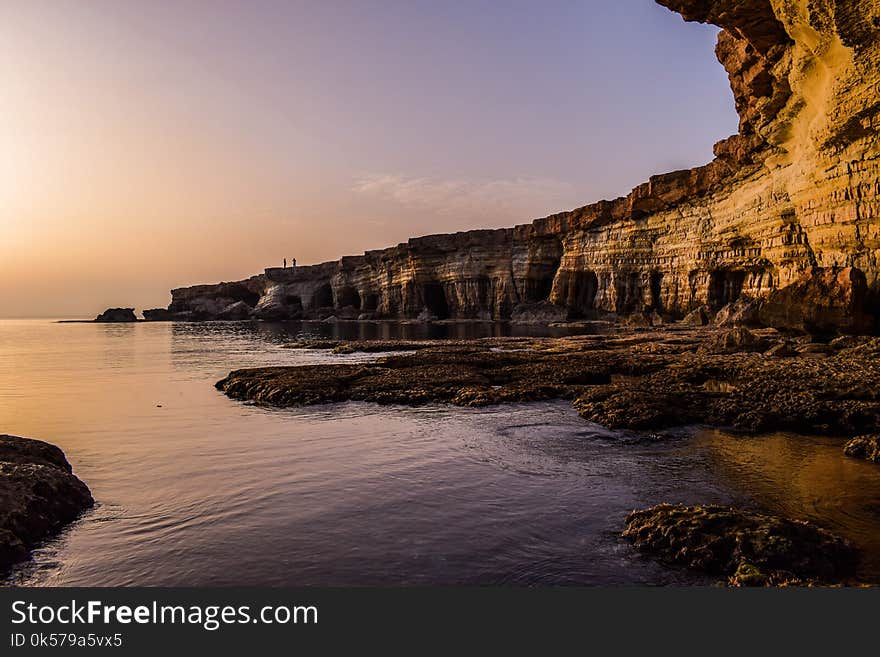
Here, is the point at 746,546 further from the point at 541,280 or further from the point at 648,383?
the point at 541,280

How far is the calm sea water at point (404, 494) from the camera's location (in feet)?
15.4

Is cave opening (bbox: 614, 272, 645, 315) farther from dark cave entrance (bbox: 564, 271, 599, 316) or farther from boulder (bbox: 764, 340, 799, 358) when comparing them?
boulder (bbox: 764, 340, 799, 358)

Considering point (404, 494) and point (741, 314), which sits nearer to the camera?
point (404, 494)

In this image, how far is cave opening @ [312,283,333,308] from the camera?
326ft

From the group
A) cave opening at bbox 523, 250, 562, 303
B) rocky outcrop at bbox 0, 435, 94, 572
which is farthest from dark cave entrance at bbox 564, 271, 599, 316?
rocky outcrop at bbox 0, 435, 94, 572

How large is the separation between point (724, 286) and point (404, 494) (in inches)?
1444

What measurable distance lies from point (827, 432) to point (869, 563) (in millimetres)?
5232

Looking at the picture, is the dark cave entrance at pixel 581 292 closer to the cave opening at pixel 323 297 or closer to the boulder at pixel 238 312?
the cave opening at pixel 323 297

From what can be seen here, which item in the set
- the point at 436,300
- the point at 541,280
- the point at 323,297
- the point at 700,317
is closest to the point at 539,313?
the point at 541,280

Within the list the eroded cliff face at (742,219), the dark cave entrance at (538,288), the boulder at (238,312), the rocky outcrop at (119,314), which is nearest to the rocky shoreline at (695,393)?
the eroded cliff face at (742,219)

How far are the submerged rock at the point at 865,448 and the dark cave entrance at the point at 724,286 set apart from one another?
31471 mm

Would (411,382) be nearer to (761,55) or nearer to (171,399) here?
(171,399)

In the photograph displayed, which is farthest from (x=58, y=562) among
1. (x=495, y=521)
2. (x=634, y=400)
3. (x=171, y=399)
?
(x=171, y=399)

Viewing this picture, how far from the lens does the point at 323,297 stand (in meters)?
99.8
